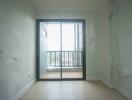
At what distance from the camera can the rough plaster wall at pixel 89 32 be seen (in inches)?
232

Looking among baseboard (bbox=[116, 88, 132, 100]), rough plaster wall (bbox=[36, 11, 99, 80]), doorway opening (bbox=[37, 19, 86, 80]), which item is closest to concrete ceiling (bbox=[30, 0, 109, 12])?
rough plaster wall (bbox=[36, 11, 99, 80])

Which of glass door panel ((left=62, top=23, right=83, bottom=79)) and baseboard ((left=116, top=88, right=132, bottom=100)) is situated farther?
glass door panel ((left=62, top=23, right=83, bottom=79))

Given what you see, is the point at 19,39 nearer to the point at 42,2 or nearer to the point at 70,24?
the point at 42,2

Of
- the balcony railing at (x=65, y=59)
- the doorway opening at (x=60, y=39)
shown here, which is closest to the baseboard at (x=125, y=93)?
the doorway opening at (x=60, y=39)

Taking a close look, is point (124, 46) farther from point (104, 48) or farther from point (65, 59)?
point (65, 59)

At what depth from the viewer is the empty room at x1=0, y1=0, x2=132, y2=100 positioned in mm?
3271

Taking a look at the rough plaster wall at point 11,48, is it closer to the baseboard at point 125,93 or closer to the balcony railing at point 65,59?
the baseboard at point 125,93

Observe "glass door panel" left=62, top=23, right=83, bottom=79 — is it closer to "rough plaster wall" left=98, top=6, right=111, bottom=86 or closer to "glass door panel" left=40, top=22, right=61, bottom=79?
"glass door panel" left=40, top=22, right=61, bottom=79

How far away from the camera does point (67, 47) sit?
6.37 metres

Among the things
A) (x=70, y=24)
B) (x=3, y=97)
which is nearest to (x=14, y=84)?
(x=3, y=97)

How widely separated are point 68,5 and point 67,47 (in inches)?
67.5

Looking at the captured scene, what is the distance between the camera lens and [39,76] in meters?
5.87

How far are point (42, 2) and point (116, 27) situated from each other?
2.22m

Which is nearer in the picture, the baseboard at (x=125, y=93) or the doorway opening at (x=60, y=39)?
the baseboard at (x=125, y=93)
